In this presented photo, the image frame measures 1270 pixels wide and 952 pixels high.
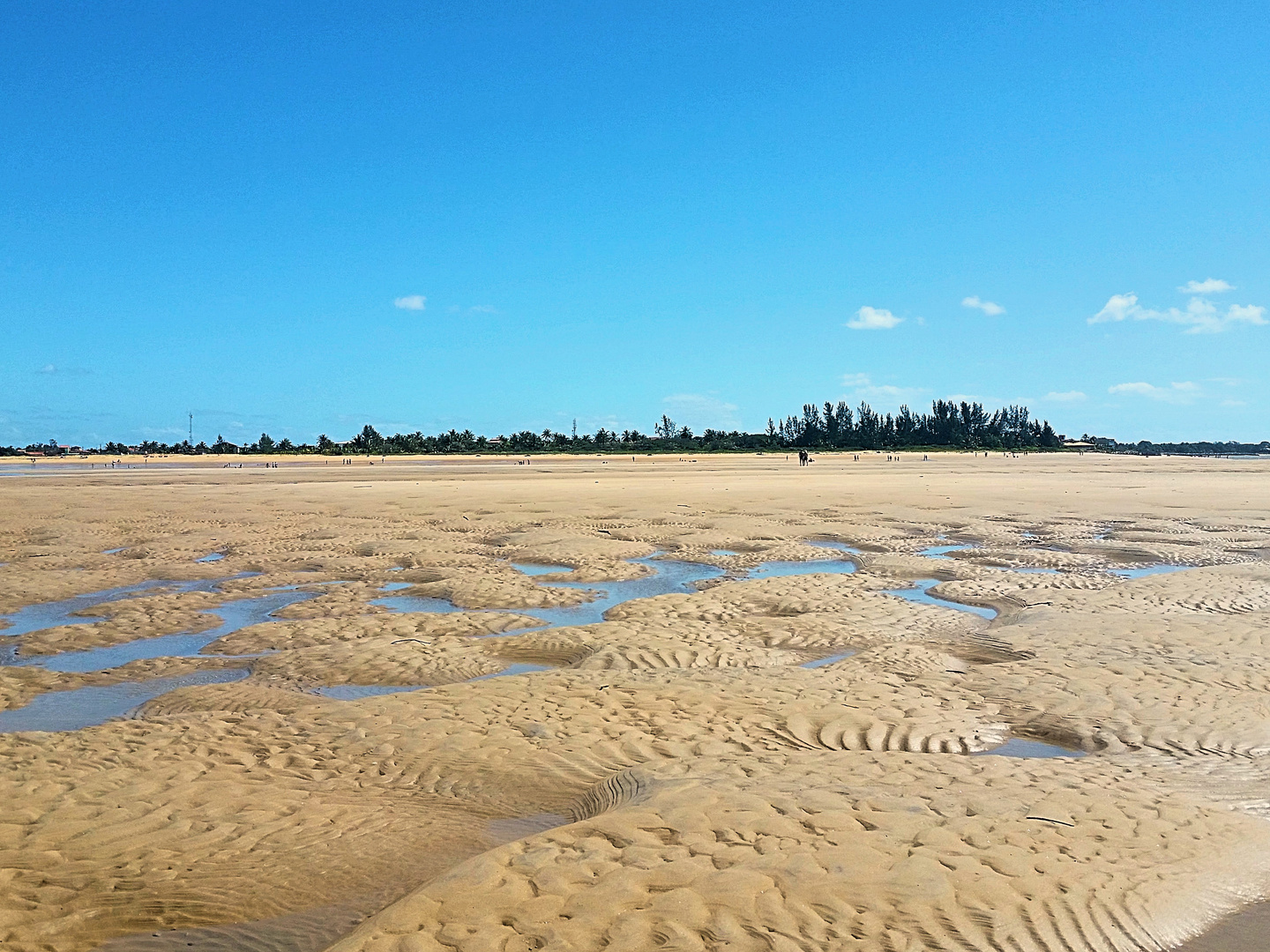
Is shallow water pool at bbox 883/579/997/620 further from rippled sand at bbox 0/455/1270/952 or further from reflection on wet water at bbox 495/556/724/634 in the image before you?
reflection on wet water at bbox 495/556/724/634

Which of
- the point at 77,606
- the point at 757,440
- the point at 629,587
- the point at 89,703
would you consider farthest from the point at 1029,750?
the point at 757,440

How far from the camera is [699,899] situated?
4.34m

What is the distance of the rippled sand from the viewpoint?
172 inches

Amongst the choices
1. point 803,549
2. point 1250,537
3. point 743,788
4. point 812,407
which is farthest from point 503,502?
point 812,407

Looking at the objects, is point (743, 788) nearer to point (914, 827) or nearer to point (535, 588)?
point (914, 827)

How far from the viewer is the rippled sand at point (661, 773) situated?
14.4 ft

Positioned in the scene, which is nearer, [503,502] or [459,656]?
[459,656]

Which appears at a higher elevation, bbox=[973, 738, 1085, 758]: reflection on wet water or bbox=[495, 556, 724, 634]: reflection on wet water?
bbox=[495, 556, 724, 634]: reflection on wet water

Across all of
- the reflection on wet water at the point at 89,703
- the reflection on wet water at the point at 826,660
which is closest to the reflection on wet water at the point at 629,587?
the reflection on wet water at the point at 826,660

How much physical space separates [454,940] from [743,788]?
2.51 metres

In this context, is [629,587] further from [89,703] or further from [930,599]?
[89,703]

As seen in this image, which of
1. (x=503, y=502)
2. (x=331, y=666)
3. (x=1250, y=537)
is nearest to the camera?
Answer: (x=331, y=666)

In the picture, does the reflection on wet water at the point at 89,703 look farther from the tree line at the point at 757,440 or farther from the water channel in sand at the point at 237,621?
the tree line at the point at 757,440

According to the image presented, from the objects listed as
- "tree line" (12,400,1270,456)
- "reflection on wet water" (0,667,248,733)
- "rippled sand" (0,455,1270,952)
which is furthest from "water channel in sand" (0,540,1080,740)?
"tree line" (12,400,1270,456)
